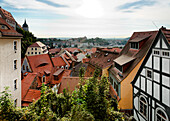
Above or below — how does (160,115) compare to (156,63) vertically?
below

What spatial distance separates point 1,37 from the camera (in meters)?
12.0

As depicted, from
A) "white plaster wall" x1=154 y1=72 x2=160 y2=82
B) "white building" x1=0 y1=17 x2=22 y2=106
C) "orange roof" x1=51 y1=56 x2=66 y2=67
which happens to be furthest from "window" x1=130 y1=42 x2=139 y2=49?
"orange roof" x1=51 y1=56 x2=66 y2=67

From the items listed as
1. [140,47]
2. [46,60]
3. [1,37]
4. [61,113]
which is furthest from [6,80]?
[46,60]

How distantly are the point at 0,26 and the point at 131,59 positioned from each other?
14.3m

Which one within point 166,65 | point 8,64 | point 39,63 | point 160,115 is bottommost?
point 160,115

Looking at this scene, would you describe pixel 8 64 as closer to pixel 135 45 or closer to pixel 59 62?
pixel 135 45

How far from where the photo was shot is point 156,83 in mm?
8984

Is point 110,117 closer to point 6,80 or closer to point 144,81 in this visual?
point 144,81

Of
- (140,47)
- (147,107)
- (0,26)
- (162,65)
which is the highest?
(0,26)

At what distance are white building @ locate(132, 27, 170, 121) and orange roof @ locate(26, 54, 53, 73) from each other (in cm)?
2566

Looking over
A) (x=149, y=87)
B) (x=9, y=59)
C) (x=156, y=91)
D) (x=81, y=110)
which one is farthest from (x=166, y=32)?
(x=9, y=59)

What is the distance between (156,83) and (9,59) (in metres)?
13.9

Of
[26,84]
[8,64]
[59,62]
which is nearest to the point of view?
[8,64]

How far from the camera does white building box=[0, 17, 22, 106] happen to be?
12.5 meters
